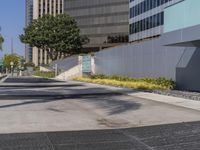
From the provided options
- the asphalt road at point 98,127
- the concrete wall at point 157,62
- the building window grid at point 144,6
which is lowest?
the asphalt road at point 98,127

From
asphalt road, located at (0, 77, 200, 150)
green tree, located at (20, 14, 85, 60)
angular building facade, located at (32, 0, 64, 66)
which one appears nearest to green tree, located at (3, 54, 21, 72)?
angular building facade, located at (32, 0, 64, 66)

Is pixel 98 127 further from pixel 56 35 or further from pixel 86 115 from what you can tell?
pixel 56 35

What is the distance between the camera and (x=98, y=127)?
13.3m

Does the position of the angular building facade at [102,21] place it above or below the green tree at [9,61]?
above

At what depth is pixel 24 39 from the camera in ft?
325

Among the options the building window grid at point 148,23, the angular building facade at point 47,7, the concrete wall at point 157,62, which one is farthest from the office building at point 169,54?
the angular building facade at point 47,7

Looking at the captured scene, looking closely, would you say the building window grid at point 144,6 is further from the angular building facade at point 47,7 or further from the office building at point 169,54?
the angular building facade at point 47,7

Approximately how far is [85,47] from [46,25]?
28773 millimetres

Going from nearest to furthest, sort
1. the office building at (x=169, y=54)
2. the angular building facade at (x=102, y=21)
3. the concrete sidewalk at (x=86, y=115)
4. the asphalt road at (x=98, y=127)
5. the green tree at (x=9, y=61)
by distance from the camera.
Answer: the asphalt road at (x=98, y=127), the concrete sidewalk at (x=86, y=115), the office building at (x=169, y=54), the angular building facade at (x=102, y=21), the green tree at (x=9, y=61)

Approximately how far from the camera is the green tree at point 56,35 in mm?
94875

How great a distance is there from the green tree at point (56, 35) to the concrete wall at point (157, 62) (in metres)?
45.5

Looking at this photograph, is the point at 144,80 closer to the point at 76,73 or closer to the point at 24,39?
the point at 76,73

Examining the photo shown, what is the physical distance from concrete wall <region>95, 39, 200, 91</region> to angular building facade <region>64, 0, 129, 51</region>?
6882cm

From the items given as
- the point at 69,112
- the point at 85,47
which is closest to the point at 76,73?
the point at 69,112
